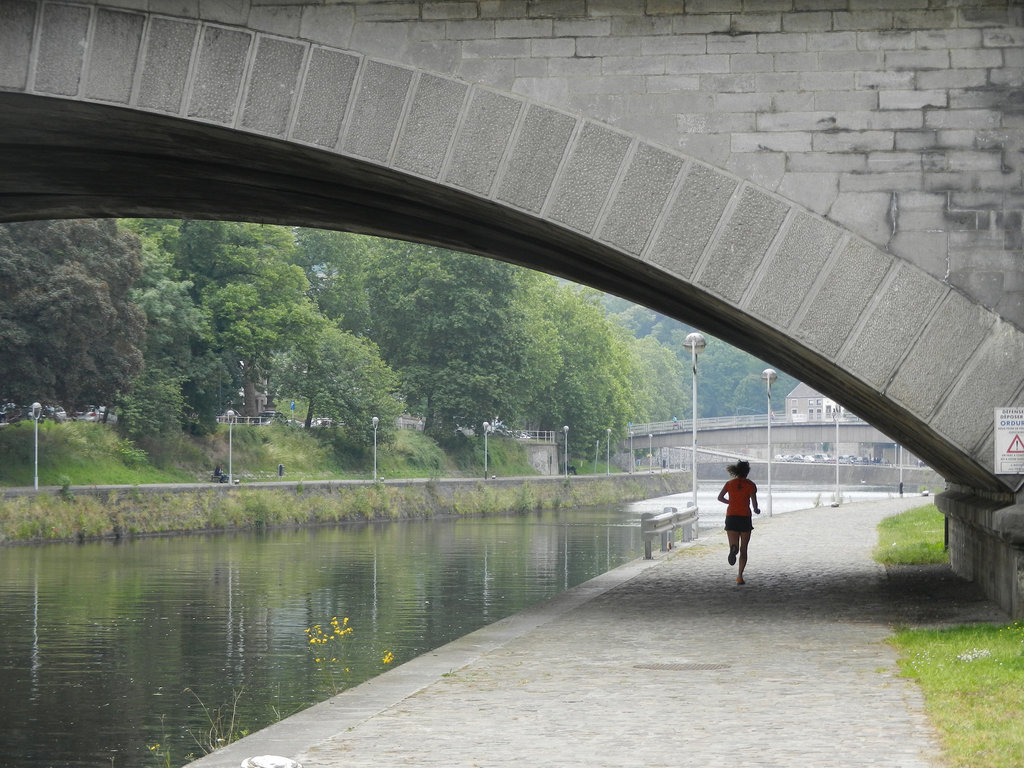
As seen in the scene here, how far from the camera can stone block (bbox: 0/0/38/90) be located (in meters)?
13.4

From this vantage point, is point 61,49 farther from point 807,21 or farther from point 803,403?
point 803,403

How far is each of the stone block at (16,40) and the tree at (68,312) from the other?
3216cm

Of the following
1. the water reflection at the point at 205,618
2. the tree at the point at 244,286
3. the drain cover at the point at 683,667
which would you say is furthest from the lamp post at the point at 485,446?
the drain cover at the point at 683,667

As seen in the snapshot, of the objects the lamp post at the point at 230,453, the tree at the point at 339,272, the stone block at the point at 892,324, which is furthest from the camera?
the tree at the point at 339,272

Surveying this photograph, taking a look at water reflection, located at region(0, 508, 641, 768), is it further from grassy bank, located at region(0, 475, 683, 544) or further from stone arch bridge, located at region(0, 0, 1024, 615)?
stone arch bridge, located at region(0, 0, 1024, 615)

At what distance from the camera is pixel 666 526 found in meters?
25.9

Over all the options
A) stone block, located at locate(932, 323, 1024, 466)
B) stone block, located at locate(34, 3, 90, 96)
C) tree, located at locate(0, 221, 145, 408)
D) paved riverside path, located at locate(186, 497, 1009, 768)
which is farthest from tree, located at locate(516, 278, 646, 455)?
stone block, located at locate(932, 323, 1024, 466)

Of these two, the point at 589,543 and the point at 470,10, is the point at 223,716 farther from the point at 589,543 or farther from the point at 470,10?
the point at 589,543

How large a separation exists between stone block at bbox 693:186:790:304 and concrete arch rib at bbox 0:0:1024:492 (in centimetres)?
1

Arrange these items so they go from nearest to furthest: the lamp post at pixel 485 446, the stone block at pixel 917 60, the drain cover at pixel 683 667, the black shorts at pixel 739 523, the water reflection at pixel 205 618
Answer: the drain cover at pixel 683 667
the water reflection at pixel 205 618
the stone block at pixel 917 60
the black shorts at pixel 739 523
the lamp post at pixel 485 446

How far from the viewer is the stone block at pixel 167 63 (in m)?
13.5

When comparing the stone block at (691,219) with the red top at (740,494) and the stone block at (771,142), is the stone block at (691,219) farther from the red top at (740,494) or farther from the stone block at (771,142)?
the red top at (740,494)

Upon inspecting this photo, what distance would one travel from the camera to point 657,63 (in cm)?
1363

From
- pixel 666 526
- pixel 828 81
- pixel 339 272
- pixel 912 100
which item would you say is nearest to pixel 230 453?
pixel 339 272
